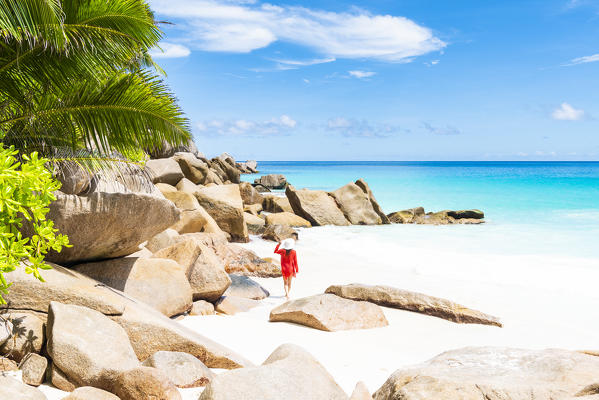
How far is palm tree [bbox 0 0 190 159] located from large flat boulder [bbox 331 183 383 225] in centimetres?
1732

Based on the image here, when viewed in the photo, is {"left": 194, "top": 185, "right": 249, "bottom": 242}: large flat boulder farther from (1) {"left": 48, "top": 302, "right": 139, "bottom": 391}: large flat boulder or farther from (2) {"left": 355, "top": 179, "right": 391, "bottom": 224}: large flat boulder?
(1) {"left": 48, "top": 302, "right": 139, "bottom": 391}: large flat boulder

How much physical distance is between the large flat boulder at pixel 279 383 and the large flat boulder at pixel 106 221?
3.02 m

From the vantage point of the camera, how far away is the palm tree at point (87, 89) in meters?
5.95

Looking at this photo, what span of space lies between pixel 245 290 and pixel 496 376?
624 cm

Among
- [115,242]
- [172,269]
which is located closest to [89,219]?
[115,242]

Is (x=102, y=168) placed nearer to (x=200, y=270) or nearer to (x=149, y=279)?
(x=149, y=279)

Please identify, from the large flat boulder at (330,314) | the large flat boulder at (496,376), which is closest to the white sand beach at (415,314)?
the large flat boulder at (330,314)

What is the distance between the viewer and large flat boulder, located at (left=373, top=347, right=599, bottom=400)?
3.35 m

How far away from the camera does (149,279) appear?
7.10m

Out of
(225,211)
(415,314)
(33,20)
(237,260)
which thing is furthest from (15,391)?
Answer: (225,211)

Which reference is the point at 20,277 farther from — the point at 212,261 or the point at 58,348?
the point at 212,261

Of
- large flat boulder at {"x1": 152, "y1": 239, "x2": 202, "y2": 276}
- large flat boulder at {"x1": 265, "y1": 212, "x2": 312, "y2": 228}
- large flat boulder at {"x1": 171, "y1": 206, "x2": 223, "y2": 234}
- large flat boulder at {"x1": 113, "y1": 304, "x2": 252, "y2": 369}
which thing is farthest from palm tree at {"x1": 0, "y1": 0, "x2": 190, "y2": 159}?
large flat boulder at {"x1": 265, "y1": 212, "x2": 312, "y2": 228}

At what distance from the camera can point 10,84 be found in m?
6.00

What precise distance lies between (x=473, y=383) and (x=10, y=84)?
238 inches
